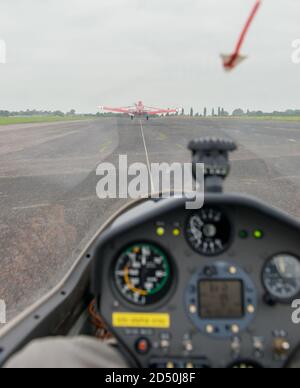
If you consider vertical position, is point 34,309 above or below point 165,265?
below

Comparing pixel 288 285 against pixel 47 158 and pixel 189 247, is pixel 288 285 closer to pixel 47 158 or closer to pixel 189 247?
pixel 189 247

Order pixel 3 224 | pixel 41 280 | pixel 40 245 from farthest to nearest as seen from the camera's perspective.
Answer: pixel 3 224, pixel 40 245, pixel 41 280

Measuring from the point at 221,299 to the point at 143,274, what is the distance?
0.50m

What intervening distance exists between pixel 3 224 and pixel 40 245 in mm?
1643

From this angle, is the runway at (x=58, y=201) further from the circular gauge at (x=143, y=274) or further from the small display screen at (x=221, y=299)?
the small display screen at (x=221, y=299)

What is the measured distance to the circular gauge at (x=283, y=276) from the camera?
8.42 feet

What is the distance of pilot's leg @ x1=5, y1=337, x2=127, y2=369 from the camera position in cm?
159

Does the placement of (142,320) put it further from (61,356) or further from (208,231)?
(61,356)

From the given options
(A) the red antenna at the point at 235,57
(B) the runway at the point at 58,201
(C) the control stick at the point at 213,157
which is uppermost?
(A) the red antenna at the point at 235,57

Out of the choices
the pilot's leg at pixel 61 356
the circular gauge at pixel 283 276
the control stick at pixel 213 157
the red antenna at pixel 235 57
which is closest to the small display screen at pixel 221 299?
the circular gauge at pixel 283 276

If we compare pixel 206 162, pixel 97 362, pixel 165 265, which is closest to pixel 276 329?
pixel 165 265

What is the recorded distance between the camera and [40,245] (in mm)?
6941

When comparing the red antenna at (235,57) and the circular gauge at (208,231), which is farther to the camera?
the circular gauge at (208,231)

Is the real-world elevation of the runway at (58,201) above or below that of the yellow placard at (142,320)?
below
